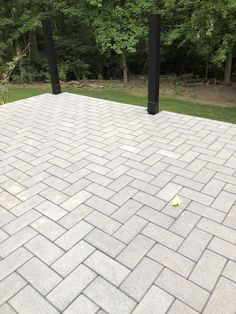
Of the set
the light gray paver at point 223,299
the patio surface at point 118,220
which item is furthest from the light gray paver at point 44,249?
the light gray paver at point 223,299

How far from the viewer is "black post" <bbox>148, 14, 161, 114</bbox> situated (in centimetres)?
472

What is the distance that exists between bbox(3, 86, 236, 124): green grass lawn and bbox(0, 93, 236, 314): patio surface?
3.01 feet

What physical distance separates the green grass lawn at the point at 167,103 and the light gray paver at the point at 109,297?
4.20 m

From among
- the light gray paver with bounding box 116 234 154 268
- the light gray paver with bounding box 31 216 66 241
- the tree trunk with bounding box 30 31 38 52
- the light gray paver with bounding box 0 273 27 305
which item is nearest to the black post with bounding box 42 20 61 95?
the tree trunk with bounding box 30 31 38 52

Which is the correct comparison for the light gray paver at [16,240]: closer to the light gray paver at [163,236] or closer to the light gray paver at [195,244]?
the light gray paver at [163,236]

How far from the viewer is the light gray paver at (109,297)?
1883 mm

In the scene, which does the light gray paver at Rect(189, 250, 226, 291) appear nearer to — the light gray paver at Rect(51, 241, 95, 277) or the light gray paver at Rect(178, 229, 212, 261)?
the light gray paver at Rect(178, 229, 212, 261)

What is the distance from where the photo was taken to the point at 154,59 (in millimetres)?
4984

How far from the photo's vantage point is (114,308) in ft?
6.18

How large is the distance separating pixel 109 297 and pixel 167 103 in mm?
5175

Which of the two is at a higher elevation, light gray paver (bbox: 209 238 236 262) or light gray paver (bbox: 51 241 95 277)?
light gray paver (bbox: 51 241 95 277)

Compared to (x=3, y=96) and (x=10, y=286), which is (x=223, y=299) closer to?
(x=10, y=286)

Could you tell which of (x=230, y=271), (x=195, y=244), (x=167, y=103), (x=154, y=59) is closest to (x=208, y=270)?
(x=230, y=271)

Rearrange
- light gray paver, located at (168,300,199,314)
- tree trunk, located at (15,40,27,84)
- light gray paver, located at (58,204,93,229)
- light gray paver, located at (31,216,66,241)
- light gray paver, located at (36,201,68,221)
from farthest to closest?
tree trunk, located at (15,40,27,84) → light gray paver, located at (36,201,68,221) → light gray paver, located at (58,204,93,229) → light gray paver, located at (31,216,66,241) → light gray paver, located at (168,300,199,314)
